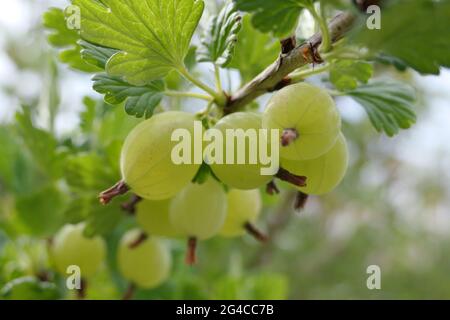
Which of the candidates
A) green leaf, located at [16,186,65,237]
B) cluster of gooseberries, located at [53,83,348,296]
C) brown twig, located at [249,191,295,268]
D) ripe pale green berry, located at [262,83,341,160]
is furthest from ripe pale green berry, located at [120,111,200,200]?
brown twig, located at [249,191,295,268]

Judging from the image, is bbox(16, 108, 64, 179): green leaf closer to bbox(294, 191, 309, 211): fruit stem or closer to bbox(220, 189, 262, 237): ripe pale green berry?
bbox(220, 189, 262, 237): ripe pale green berry

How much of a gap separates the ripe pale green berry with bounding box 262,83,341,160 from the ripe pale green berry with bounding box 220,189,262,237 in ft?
0.63

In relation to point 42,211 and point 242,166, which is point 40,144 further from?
point 242,166

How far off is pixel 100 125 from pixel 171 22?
368mm

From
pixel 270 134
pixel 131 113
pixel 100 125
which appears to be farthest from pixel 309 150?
pixel 100 125

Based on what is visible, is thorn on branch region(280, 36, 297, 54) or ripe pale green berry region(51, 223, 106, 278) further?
ripe pale green berry region(51, 223, 106, 278)

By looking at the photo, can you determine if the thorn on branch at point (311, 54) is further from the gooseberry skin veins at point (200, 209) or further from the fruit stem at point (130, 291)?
the fruit stem at point (130, 291)

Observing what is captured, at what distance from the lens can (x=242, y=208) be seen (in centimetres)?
70

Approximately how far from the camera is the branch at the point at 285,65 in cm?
50

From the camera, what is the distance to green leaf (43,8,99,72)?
2.32 ft

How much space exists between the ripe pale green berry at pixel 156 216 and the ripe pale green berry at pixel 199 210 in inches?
1.9

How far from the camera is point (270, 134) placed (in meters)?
0.52

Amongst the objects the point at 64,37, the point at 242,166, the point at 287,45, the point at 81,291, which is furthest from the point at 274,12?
the point at 81,291
